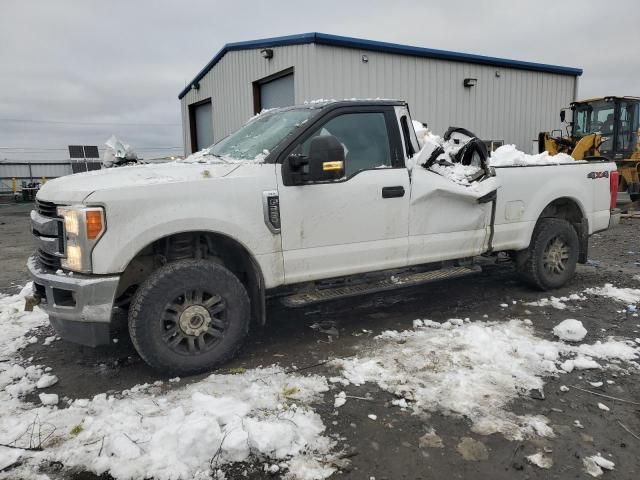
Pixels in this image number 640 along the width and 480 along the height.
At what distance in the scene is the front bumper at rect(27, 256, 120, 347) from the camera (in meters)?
3.20

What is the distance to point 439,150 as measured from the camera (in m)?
4.46

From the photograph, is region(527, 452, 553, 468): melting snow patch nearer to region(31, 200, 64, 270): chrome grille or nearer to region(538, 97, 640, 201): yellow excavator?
region(31, 200, 64, 270): chrome grille

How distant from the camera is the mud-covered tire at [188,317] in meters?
3.36

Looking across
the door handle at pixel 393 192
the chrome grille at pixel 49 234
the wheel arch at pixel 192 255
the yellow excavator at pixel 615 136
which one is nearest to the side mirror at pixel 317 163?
the door handle at pixel 393 192

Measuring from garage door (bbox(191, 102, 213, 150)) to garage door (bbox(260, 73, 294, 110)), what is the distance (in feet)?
14.5

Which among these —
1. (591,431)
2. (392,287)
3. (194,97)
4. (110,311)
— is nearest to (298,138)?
(392,287)

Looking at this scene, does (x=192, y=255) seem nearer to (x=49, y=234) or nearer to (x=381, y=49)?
(x=49, y=234)

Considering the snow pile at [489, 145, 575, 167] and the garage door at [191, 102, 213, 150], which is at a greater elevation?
the garage door at [191, 102, 213, 150]

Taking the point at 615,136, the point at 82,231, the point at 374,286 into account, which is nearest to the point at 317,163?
Answer: the point at 374,286

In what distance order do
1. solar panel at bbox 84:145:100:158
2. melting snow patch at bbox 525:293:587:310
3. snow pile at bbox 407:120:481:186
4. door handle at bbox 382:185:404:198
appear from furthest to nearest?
1. solar panel at bbox 84:145:100:158
2. melting snow patch at bbox 525:293:587:310
3. snow pile at bbox 407:120:481:186
4. door handle at bbox 382:185:404:198

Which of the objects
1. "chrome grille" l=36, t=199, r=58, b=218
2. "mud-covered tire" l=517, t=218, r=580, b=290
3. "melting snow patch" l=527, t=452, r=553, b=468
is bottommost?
"melting snow patch" l=527, t=452, r=553, b=468

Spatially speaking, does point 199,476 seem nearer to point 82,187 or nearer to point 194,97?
point 82,187

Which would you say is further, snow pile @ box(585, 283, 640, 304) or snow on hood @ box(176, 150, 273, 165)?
snow pile @ box(585, 283, 640, 304)

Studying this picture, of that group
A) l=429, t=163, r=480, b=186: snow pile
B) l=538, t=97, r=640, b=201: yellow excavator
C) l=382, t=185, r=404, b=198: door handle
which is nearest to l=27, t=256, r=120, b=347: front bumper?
l=382, t=185, r=404, b=198: door handle
